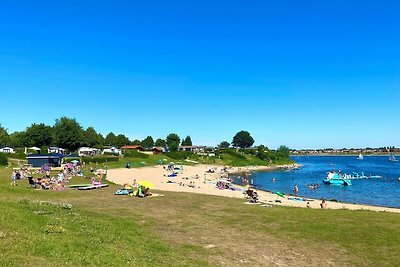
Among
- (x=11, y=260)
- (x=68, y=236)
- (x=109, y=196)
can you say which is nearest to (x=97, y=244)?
(x=68, y=236)

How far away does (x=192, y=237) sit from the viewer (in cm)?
1898

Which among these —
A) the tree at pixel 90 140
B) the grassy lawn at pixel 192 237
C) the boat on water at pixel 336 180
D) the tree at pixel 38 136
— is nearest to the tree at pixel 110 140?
the tree at pixel 90 140

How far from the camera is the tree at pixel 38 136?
116000 millimetres

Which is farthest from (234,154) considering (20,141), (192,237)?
(192,237)

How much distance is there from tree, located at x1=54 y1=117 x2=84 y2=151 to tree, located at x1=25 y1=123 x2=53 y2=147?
281cm

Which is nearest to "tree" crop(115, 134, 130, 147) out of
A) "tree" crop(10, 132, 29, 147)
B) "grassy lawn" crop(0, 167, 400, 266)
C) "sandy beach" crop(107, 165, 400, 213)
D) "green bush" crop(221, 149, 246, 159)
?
"green bush" crop(221, 149, 246, 159)

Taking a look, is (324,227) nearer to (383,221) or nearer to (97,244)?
(383,221)

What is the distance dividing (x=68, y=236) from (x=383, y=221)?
19015 mm

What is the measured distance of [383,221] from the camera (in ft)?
75.4

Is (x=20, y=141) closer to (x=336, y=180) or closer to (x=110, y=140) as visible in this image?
(x=110, y=140)

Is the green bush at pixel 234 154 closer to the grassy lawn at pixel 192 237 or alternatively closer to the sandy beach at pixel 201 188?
the sandy beach at pixel 201 188

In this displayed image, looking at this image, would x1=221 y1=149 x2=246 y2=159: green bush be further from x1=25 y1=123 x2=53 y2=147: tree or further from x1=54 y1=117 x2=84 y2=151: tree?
x1=25 y1=123 x2=53 y2=147: tree

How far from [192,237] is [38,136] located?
110 metres

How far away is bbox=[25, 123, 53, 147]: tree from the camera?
11600 cm
